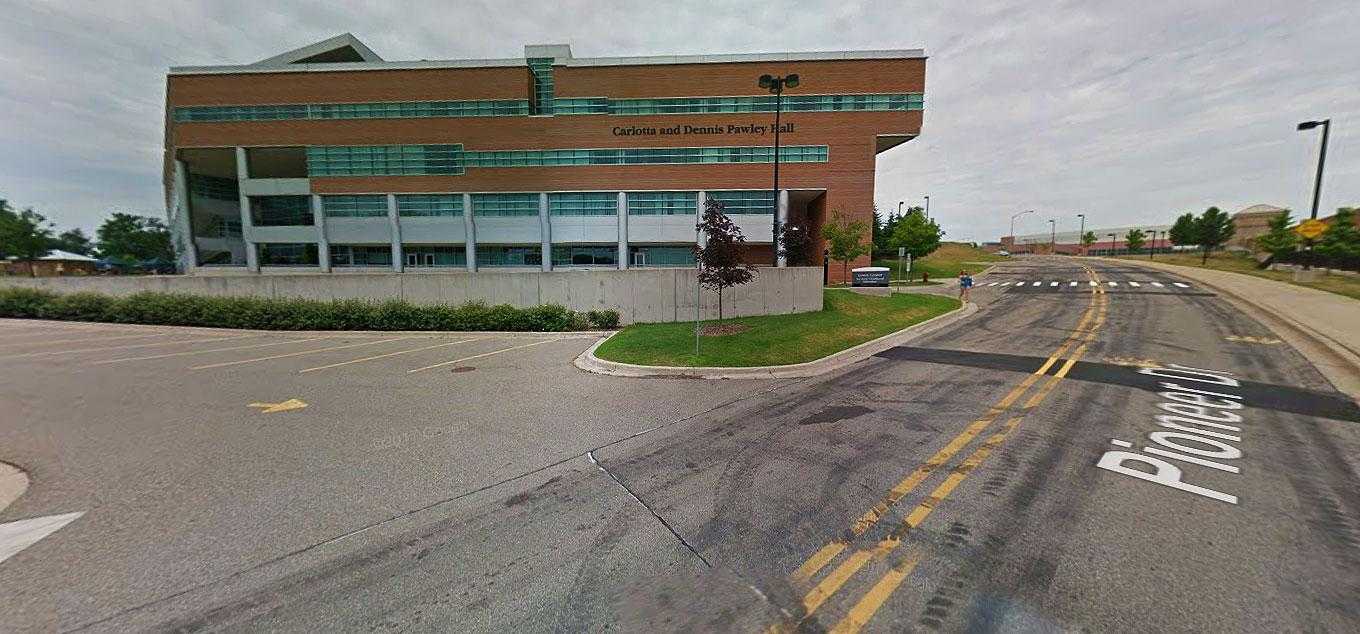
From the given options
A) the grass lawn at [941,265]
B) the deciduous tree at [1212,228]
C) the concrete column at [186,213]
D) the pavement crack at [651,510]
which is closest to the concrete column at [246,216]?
the concrete column at [186,213]

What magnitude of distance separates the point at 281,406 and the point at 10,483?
279cm

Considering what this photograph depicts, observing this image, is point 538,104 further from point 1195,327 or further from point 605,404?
point 1195,327

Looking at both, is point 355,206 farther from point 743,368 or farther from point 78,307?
point 743,368

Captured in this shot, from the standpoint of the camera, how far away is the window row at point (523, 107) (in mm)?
37500

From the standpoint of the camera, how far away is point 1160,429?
555cm

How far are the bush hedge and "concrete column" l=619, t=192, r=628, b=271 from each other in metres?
21.3

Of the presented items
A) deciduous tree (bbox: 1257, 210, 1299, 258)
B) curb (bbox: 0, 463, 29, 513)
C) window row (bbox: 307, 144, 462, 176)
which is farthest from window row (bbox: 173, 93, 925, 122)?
curb (bbox: 0, 463, 29, 513)

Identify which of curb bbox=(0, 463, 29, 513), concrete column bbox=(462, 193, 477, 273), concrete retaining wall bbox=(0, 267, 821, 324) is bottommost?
curb bbox=(0, 463, 29, 513)

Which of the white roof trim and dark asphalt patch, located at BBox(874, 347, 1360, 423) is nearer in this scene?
dark asphalt patch, located at BBox(874, 347, 1360, 423)

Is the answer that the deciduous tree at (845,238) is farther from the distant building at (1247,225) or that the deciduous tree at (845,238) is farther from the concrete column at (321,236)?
the distant building at (1247,225)

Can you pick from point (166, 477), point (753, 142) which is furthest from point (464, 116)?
point (166, 477)

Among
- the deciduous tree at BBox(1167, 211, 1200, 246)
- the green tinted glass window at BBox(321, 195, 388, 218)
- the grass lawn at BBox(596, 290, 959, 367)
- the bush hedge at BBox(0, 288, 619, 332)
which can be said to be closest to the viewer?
the grass lawn at BBox(596, 290, 959, 367)

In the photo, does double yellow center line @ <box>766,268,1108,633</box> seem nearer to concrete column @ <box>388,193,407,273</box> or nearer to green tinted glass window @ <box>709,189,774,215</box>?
green tinted glass window @ <box>709,189,774,215</box>

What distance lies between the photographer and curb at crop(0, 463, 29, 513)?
4.20 meters
